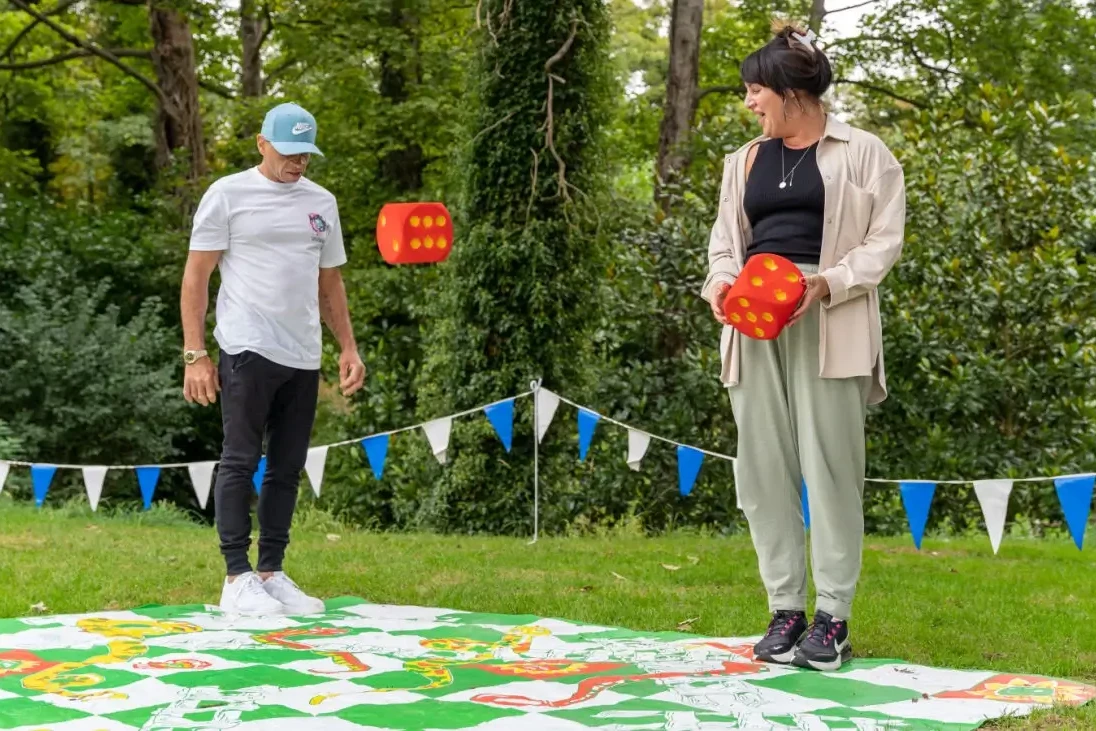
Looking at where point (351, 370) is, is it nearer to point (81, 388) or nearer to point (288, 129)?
point (288, 129)

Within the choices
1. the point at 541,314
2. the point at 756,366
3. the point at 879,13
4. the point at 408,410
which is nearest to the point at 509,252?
the point at 541,314

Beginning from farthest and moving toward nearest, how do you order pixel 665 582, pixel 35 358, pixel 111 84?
pixel 111 84
pixel 35 358
pixel 665 582

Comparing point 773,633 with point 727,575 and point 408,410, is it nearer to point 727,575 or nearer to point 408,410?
point 727,575

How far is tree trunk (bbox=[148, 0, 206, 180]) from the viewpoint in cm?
1460

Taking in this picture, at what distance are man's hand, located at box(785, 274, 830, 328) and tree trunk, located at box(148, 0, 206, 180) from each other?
12090 mm

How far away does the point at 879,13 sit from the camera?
14.6 meters

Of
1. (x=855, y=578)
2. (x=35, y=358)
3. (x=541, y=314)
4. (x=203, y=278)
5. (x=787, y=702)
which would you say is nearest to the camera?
(x=787, y=702)

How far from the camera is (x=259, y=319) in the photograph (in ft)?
14.9

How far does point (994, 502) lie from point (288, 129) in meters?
3.05

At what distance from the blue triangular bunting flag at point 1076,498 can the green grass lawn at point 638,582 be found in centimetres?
30

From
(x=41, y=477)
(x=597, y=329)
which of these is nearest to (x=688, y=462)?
(x=597, y=329)

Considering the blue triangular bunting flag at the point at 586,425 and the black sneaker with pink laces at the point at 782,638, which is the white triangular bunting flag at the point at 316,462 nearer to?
the blue triangular bunting flag at the point at 586,425

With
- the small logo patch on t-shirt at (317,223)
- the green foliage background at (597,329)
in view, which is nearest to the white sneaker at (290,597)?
the small logo patch on t-shirt at (317,223)

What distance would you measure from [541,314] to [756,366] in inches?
169
